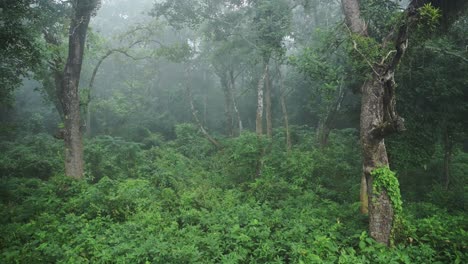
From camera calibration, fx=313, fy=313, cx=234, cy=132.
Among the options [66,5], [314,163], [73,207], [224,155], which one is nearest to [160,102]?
[224,155]

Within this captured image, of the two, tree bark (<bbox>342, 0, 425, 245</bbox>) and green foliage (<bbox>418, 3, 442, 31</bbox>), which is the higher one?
green foliage (<bbox>418, 3, 442, 31</bbox>)

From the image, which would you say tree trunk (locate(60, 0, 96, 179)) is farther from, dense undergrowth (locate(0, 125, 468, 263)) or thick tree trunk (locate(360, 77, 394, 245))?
thick tree trunk (locate(360, 77, 394, 245))

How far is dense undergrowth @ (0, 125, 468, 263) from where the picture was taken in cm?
657

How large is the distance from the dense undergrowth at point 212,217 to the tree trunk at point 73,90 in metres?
1.11

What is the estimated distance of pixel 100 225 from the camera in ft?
26.3

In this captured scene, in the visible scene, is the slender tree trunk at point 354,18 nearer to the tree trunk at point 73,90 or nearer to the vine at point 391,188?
the vine at point 391,188

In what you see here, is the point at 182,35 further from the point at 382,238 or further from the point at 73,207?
the point at 382,238

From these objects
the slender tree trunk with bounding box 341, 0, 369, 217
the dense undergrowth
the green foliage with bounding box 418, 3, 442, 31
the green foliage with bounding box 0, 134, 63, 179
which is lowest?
the dense undergrowth

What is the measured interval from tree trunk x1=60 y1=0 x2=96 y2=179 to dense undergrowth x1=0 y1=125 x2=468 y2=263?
43.7 inches

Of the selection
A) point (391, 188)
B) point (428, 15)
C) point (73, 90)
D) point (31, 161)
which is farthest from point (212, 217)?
point (31, 161)

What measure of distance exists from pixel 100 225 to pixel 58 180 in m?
4.06

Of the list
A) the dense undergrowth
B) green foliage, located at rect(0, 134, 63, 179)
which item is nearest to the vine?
the dense undergrowth

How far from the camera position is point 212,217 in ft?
27.8

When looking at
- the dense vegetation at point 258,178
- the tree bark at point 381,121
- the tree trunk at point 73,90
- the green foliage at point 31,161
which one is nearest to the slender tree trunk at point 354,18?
the dense vegetation at point 258,178
